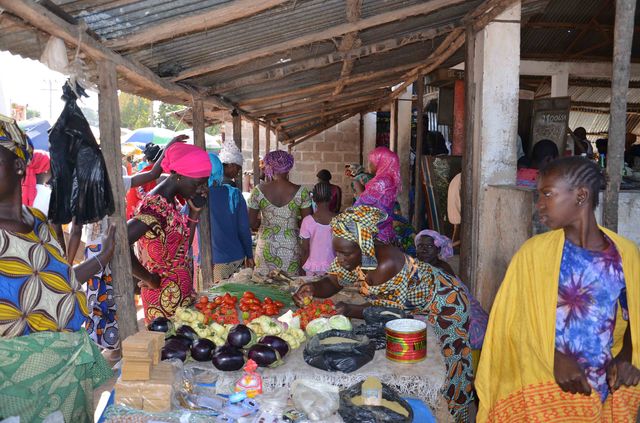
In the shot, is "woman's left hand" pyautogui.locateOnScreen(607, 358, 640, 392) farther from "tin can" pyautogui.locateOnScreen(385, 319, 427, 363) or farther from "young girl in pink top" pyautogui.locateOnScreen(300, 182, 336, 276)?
"young girl in pink top" pyautogui.locateOnScreen(300, 182, 336, 276)

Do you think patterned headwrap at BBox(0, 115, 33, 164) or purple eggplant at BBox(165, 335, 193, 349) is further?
purple eggplant at BBox(165, 335, 193, 349)

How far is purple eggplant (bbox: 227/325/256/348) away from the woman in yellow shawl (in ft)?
4.56

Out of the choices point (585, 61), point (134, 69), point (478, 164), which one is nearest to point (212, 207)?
point (134, 69)

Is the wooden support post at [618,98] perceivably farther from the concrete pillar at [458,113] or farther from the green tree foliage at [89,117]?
the concrete pillar at [458,113]

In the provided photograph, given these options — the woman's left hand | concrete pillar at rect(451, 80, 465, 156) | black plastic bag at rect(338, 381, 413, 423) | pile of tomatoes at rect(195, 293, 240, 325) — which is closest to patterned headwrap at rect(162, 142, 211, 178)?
pile of tomatoes at rect(195, 293, 240, 325)

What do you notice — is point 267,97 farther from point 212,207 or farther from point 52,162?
point 52,162

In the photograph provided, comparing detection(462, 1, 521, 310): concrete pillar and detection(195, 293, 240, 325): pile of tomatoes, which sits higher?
detection(462, 1, 521, 310): concrete pillar

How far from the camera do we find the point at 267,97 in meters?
6.98

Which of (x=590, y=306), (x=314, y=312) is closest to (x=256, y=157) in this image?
(x=314, y=312)

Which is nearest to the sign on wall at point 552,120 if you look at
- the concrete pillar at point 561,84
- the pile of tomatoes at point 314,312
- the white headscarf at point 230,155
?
the concrete pillar at point 561,84

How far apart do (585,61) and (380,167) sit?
252 inches

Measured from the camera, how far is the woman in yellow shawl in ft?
8.05

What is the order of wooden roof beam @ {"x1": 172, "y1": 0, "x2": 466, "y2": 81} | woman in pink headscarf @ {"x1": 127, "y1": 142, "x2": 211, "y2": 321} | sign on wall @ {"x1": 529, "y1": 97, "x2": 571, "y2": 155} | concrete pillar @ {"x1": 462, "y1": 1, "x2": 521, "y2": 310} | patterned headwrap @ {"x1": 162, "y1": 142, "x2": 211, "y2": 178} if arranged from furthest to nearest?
1. sign on wall @ {"x1": 529, "y1": 97, "x2": 571, "y2": 155}
2. concrete pillar @ {"x1": 462, "y1": 1, "x2": 521, "y2": 310}
3. wooden roof beam @ {"x1": 172, "y1": 0, "x2": 466, "y2": 81}
4. patterned headwrap @ {"x1": 162, "y1": 142, "x2": 211, "y2": 178}
5. woman in pink headscarf @ {"x1": 127, "y1": 142, "x2": 211, "y2": 321}

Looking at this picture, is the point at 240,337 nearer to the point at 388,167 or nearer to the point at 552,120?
the point at 388,167
